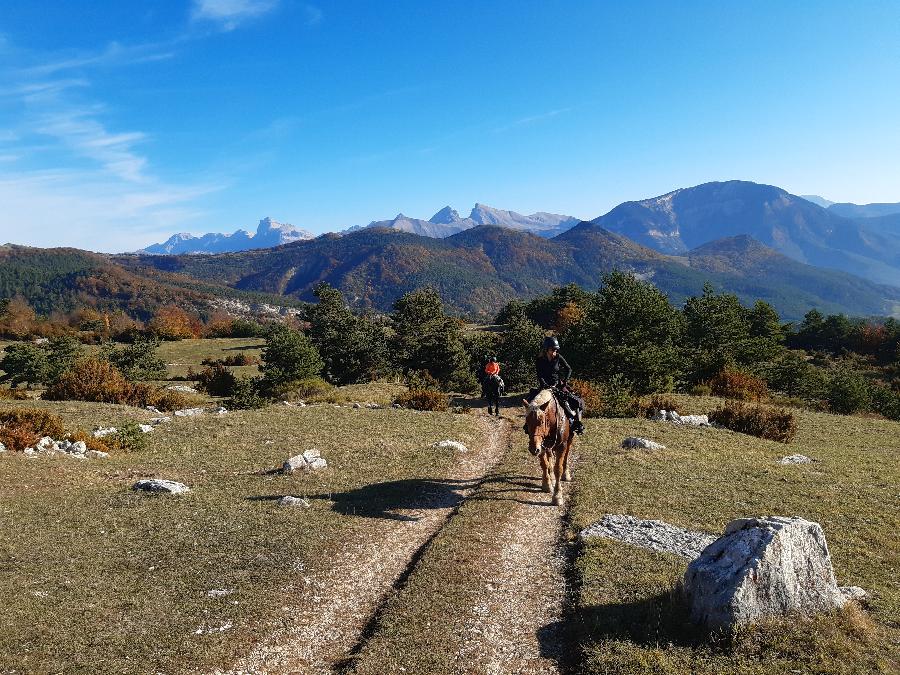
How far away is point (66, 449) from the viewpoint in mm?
19906

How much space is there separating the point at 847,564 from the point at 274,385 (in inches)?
1439

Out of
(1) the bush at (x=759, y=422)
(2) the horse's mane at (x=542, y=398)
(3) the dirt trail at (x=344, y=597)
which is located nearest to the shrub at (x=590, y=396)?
(1) the bush at (x=759, y=422)

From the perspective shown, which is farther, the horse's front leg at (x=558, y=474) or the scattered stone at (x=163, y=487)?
the scattered stone at (x=163, y=487)

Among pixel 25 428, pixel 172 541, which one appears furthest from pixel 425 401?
pixel 172 541

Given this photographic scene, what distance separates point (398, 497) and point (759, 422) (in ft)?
72.5

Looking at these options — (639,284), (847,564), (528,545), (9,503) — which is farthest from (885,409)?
(9,503)

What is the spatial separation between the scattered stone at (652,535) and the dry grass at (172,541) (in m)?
6.53

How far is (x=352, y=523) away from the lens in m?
13.9

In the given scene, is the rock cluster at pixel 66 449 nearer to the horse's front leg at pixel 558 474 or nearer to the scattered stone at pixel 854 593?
the horse's front leg at pixel 558 474

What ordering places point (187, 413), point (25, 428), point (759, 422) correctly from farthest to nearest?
point (187, 413) → point (759, 422) → point (25, 428)

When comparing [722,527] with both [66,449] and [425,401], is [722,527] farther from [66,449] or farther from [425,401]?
[66,449]

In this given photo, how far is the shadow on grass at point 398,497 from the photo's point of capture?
14.9 meters

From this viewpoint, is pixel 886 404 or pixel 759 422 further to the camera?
pixel 886 404

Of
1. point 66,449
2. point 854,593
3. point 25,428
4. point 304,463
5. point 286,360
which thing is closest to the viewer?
point 854,593
